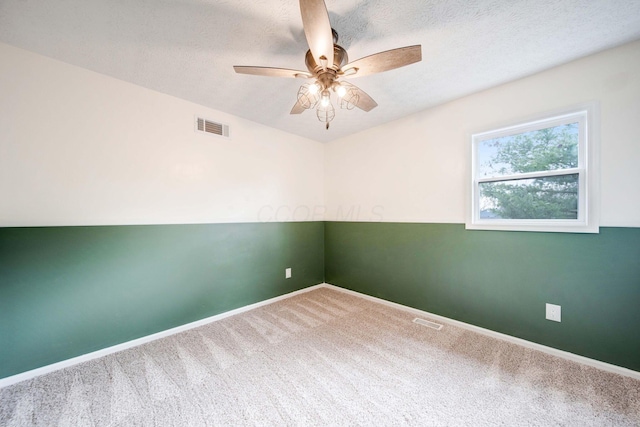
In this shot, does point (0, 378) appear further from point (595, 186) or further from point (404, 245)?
point (595, 186)

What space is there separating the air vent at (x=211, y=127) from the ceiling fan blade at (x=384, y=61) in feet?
6.11

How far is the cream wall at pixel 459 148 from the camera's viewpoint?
69.0 inches

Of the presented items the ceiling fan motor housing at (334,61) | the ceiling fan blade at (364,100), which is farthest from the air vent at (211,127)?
the ceiling fan blade at (364,100)

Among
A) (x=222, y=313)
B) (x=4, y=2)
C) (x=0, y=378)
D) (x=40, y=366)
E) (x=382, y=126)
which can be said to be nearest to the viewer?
(x=4, y=2)

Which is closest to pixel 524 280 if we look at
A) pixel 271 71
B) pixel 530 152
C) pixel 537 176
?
pixel 537 176

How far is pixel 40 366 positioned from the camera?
1.82m

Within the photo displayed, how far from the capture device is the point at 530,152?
2.20 meters

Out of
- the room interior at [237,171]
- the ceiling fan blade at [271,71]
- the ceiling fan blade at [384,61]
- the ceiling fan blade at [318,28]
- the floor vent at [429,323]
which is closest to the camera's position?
the ceiling fan blade at [318,28]

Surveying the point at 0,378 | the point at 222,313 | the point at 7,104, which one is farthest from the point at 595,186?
the point at 0,378

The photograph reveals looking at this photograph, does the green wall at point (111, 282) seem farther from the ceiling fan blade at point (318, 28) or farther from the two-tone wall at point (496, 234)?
the ceiling fan blade at point (318, 28)

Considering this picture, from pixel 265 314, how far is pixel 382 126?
9.75ft

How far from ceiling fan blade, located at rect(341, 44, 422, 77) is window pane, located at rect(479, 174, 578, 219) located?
5.62 ft

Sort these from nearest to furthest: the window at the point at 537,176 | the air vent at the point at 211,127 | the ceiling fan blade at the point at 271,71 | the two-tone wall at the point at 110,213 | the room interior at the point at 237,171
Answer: the ceiling fan blade at the point at 271,71 < the room interior at the point at 237,171 < the two-tone wall at the point at 110,213 < the window at the point at 537,176 < the air vent at the point at 211,127

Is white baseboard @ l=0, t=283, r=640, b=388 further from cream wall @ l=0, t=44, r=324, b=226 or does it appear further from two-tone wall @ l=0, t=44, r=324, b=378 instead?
cream wall @ l=0, t=44, r=324, b=226
